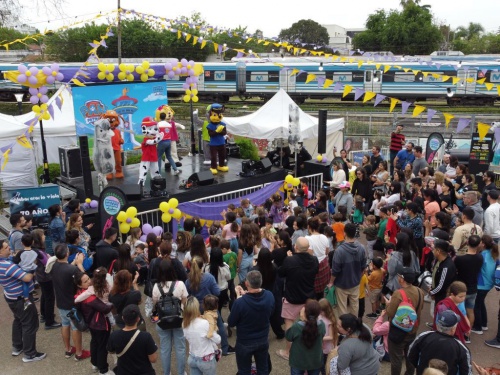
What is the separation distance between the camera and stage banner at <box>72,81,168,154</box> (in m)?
12.8

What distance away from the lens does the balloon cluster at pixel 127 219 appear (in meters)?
7.75

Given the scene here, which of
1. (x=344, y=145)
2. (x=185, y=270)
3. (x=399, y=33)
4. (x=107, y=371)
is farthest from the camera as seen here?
(x=399, y=33)

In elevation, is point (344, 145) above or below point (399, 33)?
below

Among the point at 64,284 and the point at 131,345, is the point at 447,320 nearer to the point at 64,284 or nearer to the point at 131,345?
the point at 131,345

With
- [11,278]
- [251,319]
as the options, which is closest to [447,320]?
[251,319]

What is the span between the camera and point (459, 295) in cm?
440

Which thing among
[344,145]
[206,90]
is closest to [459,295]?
[344,145]

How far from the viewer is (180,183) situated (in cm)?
1087

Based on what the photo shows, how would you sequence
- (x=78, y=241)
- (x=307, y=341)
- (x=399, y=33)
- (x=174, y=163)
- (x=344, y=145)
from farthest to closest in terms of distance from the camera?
(x=399, y=33) → (x=344, y=145) → (x=174, y=163) → (x=78, y=241) → (x=307, y=341)

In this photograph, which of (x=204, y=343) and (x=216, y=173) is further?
(x=216, y=173)

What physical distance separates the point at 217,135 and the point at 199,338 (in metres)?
7.41

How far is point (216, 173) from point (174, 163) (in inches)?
42.0

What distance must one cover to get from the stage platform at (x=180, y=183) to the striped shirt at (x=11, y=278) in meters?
4.23

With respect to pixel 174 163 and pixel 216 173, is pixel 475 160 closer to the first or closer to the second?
pixel 216 173
